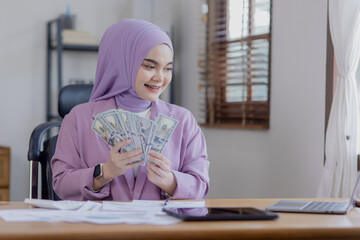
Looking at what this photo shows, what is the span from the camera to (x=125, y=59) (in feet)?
7.09

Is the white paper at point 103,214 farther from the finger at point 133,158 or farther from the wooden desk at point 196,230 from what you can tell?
the finger at point 133,158

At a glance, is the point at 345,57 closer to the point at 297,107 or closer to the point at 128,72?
the point at 297,107

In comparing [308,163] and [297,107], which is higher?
[297,107]

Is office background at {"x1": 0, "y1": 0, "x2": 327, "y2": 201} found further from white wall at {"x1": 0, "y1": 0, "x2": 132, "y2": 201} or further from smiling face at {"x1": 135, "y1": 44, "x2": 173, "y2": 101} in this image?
smiling face at {"x1": 135, "y1": 44, "x2": 173, "y2": 101}

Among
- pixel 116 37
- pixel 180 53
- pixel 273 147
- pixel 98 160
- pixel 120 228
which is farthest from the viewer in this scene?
pixel 180 53

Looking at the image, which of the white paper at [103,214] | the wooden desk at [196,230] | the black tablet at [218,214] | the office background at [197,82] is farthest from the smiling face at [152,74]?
the office background at [197,82]

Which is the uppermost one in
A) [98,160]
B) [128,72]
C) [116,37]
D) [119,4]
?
[119,4]

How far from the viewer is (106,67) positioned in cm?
223

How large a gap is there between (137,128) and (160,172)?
0.64ft

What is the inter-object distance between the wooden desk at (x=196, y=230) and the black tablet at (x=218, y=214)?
0.02 metres

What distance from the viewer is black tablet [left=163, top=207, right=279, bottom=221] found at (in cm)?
137

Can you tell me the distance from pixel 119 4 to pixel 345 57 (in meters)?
2.62

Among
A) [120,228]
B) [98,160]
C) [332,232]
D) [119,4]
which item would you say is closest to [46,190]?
[98,160]

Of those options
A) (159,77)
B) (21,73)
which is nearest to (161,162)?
(159,77)
